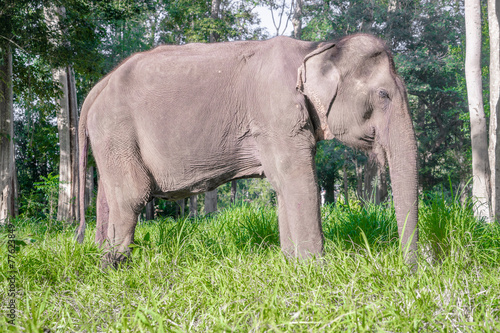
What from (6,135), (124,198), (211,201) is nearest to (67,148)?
(6,135)

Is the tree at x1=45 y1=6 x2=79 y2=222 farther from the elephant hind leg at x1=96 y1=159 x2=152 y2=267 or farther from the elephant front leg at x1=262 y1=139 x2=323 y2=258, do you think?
the elephant front leg at x1=262 y1=139 x2=323 y2=258

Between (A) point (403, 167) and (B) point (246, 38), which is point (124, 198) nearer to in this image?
(A) point (403, 167)

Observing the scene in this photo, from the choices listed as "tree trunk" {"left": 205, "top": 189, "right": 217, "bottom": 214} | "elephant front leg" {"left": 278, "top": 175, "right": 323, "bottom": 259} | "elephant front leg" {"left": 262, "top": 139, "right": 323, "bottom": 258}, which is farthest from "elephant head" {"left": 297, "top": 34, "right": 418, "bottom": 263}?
"tree trunk" {"left": 205, "top": 189, "right": 217, "bottom": 214}

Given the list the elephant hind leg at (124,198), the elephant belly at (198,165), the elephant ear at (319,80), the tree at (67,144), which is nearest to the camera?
the elephant ear at (319,80)

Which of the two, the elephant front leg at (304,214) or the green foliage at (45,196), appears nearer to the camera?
the elephant front leg at (304,214)

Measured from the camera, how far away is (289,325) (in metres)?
1.71

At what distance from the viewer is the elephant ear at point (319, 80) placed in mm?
2900

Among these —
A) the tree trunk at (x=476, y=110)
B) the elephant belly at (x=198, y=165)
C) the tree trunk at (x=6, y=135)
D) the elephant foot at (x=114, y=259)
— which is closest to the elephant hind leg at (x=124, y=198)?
the elephant foot at (x=114, y=259)

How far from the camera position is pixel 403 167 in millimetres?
2861

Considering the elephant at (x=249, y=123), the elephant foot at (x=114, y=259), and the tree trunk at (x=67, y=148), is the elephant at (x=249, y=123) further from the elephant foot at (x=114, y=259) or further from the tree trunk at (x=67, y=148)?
the tree trunk at (x=67, y=148)

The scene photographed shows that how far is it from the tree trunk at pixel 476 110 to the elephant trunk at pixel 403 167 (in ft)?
12.8

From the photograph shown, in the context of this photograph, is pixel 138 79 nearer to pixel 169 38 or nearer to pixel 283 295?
pixel 283 295

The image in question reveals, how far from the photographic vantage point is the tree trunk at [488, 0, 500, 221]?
5.76 meters

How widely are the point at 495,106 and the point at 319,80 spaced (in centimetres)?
457
